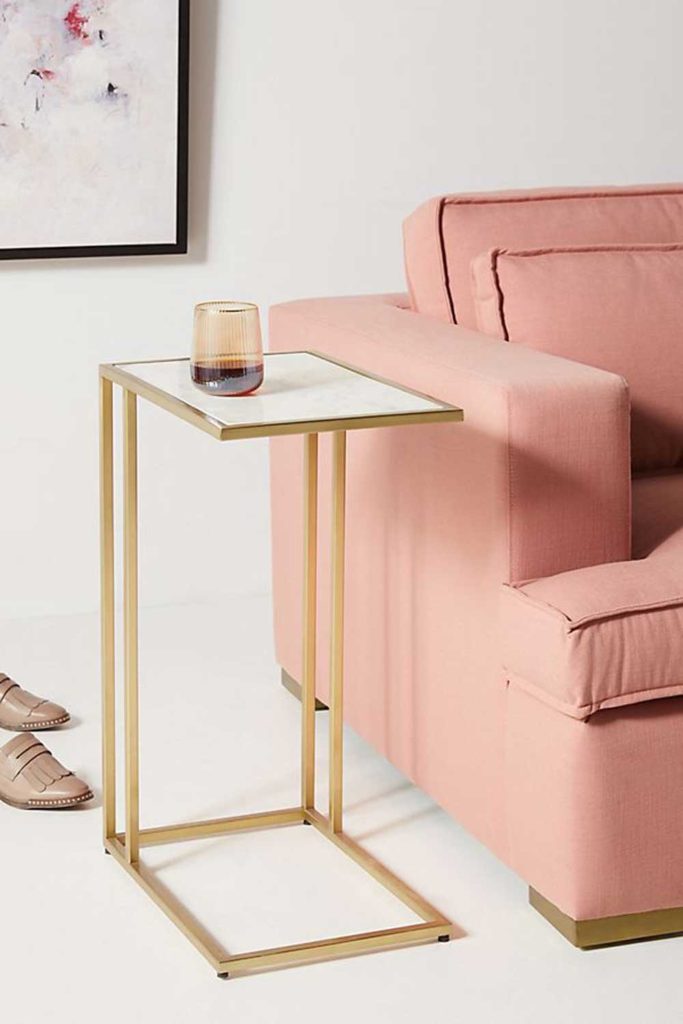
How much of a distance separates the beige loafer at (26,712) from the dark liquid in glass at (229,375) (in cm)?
99

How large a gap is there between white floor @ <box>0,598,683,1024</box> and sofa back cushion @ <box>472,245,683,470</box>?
2.33 ft

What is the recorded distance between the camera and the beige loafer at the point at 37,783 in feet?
8.30

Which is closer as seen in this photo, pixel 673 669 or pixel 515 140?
pixel 673 669

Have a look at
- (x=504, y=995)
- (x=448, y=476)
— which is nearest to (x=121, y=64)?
(x=448, y=476)

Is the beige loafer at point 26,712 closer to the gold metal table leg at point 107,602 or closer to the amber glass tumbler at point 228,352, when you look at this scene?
the gold metal table leg at point 107,602

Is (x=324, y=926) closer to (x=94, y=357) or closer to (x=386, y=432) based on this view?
(x=386, y=432)

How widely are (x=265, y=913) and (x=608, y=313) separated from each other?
1.00 meters

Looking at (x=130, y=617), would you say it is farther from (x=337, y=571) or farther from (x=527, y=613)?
(x=527, y=613)

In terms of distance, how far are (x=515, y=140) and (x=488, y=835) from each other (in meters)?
1.93

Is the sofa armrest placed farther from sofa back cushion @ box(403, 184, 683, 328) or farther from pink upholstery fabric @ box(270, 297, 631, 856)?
A: sofa back cushion @ box(403, 184, 683, 328)

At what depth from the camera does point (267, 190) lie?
3.53m

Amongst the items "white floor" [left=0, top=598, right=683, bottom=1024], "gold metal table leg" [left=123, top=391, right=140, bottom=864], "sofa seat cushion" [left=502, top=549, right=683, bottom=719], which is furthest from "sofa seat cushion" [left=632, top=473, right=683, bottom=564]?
"gold metal table leg" [left=123, top=391, right=140, bottom=864]

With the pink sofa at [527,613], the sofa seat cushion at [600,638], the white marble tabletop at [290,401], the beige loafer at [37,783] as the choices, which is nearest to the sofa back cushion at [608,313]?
the pink sofa at [527,613]

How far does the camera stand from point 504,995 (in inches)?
79.2
